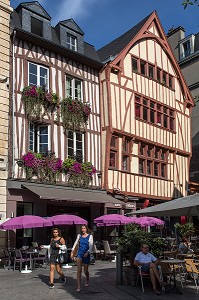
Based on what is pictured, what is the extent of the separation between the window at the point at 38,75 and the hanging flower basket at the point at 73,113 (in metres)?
1.12

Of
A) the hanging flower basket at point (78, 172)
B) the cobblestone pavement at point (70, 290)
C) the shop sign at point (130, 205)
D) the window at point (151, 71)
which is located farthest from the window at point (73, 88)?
the cobblestone pavement at point (70, 290)

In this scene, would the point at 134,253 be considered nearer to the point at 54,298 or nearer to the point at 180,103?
the point at 54,298

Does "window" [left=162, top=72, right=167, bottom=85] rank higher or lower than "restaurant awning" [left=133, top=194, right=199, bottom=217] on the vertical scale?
higher

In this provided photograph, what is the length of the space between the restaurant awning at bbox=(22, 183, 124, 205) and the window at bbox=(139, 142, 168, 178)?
336 cm

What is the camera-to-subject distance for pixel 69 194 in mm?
15492

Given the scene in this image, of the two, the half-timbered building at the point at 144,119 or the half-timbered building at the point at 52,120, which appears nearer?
the half-timbered building at the point at 52,120

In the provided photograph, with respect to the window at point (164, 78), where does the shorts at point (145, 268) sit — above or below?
below

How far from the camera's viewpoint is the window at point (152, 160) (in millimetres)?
20141

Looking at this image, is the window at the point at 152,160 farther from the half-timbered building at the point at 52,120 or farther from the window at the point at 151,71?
the window at the point at 151,71

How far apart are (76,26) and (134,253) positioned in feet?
41.1

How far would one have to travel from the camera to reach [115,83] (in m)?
18.9

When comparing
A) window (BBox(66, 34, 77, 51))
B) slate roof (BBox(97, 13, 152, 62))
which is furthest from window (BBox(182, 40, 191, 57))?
window (BBox(66, 34, 77, 51))

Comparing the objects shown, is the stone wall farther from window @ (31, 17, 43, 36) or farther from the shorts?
the shorts

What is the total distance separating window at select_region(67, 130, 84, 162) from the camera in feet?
55.8
